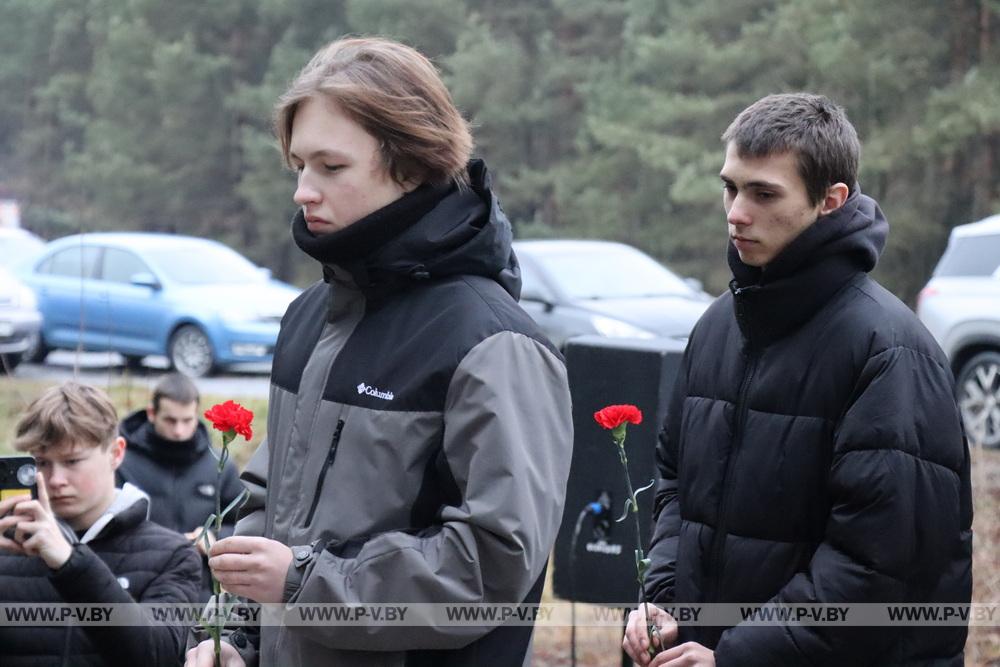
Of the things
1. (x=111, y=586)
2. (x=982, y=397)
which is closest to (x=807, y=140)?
(x=111, y=586)

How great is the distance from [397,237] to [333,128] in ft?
0.71

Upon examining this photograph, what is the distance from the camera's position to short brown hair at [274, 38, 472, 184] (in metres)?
2.38

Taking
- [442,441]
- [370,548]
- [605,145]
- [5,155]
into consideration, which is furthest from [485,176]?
[5,155]

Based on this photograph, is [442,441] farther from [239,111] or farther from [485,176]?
[239,111]

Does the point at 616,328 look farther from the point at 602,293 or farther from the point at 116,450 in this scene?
the point at 116,450

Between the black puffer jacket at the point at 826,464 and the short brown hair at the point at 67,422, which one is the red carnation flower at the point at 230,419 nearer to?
the black puffer jacket at the point at 826,464

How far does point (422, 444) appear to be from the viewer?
2.28 m

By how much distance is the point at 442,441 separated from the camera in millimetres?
2283

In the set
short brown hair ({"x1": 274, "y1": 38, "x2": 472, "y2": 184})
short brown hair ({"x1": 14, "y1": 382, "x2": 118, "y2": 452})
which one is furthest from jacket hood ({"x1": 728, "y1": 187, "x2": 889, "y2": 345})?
short brown hair ({"x1": 14, "y1": 382, "x2": 118, "y2": 452})

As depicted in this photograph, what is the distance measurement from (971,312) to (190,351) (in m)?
7.92

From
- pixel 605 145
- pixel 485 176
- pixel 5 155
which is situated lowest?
pixel 5 155

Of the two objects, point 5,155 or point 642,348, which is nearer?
point 642,348

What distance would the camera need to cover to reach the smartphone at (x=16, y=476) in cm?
320

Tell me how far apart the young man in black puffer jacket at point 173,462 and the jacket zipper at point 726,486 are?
2782 millimetres
